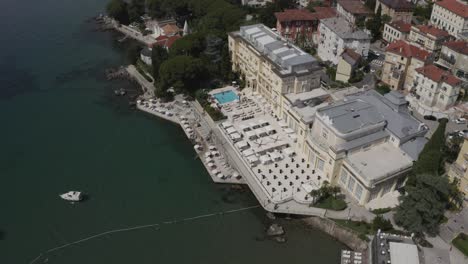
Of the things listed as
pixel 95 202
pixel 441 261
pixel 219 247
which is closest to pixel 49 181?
pixel 95 202

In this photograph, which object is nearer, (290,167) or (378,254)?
(378,254)

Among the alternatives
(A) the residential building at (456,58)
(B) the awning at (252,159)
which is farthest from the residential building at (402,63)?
(B) the awning at (252,159)

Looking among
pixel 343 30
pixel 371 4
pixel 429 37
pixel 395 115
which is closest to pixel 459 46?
pixel 429 37

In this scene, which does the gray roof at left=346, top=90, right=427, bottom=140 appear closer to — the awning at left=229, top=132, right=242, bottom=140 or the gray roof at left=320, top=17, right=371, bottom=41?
the awning at left=229, top=132, right=242, bottom=140

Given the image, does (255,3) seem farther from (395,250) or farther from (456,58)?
(395,250)

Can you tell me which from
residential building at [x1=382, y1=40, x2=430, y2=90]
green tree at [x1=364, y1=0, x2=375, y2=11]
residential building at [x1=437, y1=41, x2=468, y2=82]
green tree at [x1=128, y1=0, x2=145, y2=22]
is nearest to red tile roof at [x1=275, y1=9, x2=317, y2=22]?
green tree at [x1=364, y1=0, x2=375, y2=11]

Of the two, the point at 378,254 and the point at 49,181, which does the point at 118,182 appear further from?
the point at 378,254

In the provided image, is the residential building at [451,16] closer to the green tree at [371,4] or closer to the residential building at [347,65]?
the green tree at [371,4]

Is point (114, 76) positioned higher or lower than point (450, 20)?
lower
